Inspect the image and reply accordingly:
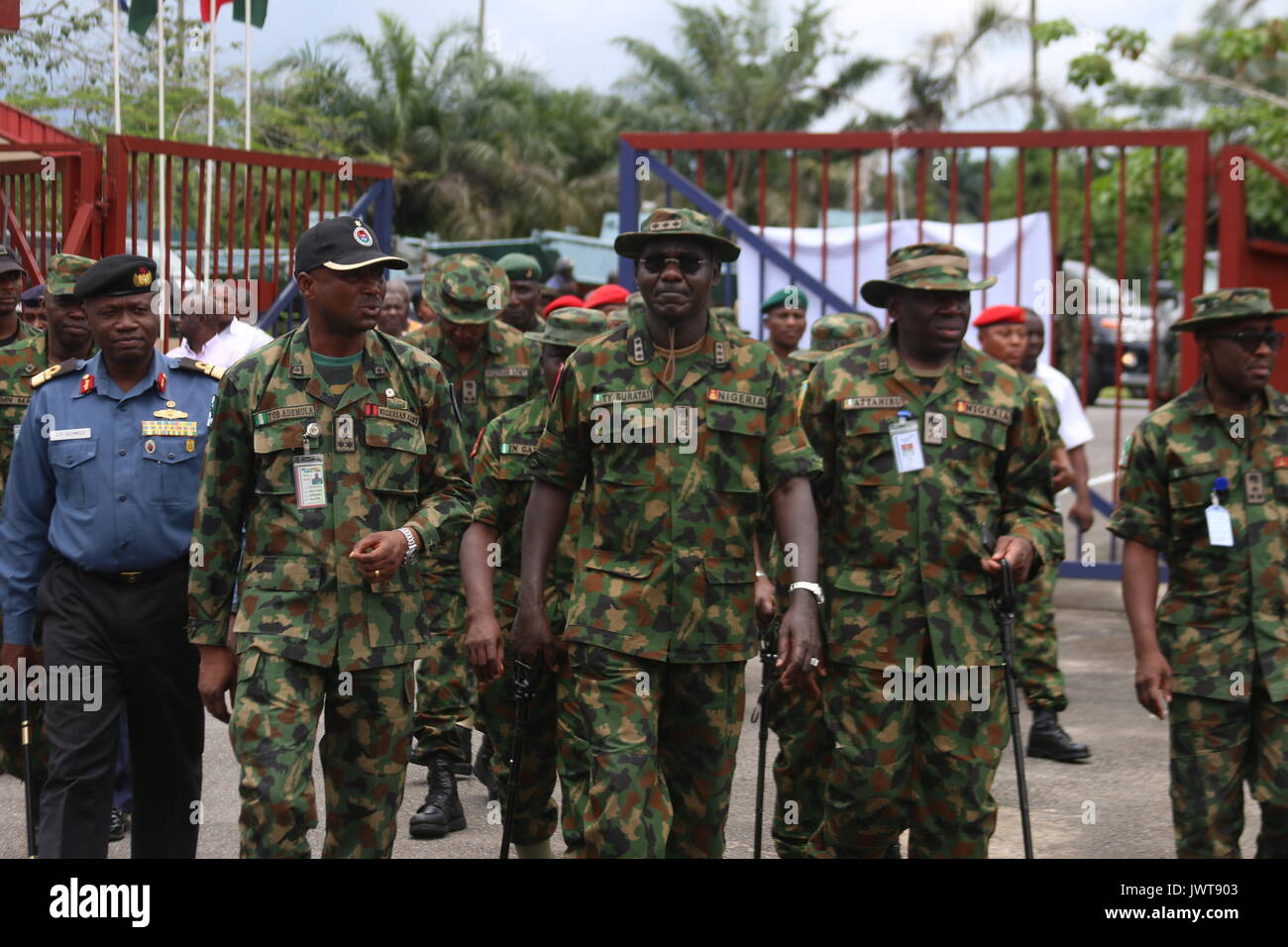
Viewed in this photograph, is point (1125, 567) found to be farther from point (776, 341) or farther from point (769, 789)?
point (776, 341)

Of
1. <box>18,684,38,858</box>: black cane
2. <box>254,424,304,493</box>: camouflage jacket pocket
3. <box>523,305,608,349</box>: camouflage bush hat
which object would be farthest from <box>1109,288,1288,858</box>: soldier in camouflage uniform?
<box>18,684,38,858</box>: black cane

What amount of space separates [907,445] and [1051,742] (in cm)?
308

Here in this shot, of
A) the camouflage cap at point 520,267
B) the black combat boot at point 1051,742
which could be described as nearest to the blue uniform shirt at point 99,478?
the camouflage cap at point 520,267

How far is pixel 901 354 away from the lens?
207 inches

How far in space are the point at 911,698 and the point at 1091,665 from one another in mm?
4953

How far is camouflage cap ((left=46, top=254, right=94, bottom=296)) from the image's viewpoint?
6.81 m

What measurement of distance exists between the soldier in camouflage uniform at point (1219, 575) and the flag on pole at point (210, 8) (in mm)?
10011

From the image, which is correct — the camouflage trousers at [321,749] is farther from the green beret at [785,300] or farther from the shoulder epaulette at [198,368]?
the green beret at [785,300]

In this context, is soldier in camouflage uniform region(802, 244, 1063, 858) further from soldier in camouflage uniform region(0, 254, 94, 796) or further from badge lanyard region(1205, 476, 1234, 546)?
soldier in camouflage uniform region(0, 254, 94, 796)

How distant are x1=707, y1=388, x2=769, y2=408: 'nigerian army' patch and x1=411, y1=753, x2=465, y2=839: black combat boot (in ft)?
8.27

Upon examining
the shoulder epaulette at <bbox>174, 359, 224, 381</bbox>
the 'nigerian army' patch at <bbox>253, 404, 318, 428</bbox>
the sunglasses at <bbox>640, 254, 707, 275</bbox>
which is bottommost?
the 'nigerian army' patch at <bbox>253, 404, 318, 428</bbox>

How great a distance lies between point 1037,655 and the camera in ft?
25.0

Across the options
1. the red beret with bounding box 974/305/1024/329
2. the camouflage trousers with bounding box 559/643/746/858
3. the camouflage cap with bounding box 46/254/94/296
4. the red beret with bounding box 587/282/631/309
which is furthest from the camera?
the red beret with bounding box 587/282/631/309
